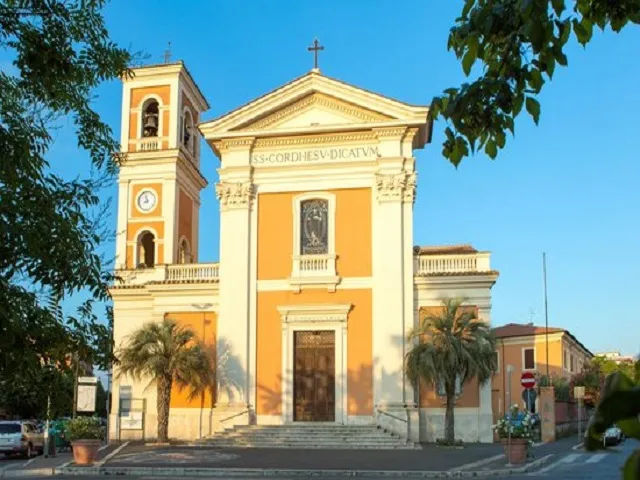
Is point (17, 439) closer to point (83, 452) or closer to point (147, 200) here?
point (83, 452)

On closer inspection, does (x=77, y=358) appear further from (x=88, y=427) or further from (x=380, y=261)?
(x=380, y=261)

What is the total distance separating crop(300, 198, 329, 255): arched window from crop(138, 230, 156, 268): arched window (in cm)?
834

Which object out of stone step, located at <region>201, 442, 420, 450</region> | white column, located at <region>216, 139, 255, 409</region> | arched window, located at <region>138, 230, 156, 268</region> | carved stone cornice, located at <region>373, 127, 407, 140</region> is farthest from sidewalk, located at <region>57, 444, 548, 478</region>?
carved stone cornice, located at <region>373, 127, 407, 140</region>

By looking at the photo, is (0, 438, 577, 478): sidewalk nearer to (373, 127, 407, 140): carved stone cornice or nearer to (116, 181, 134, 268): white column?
(116, 181, 134, 268): white column

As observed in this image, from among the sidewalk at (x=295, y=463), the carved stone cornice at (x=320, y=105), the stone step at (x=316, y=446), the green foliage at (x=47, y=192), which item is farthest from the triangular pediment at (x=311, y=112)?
the green foliage at (x=47, y=192)

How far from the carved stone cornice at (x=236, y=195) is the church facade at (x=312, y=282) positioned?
7 centimetres

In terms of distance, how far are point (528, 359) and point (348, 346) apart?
1284 inches

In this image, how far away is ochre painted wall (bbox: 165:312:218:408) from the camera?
30531 mm

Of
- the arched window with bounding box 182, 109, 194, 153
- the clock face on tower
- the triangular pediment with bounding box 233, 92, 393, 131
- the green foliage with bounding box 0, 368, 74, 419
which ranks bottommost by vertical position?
the green foliage with bounding box 0, 368, 74, 419

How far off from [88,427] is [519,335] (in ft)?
139

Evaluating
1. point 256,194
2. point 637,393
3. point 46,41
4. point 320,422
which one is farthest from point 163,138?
point 637,393

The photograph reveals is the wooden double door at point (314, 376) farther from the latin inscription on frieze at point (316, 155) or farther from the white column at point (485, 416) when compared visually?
the latin inscription on frieze at point (316, 155)

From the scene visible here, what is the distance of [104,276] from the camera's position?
6.26m

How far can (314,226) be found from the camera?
102 feet
